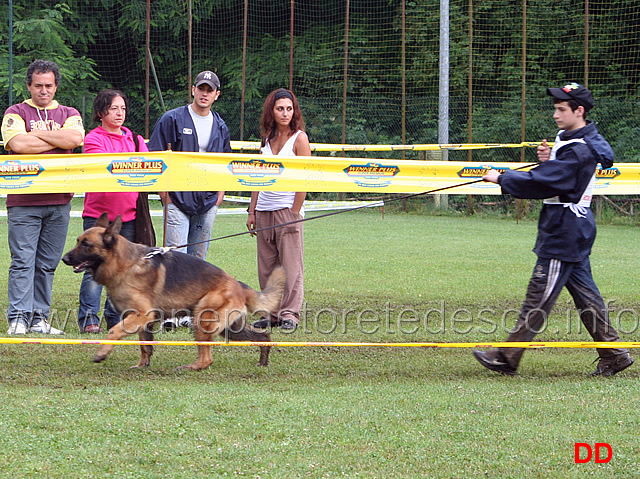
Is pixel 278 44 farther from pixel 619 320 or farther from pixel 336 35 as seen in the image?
pixel 619 320

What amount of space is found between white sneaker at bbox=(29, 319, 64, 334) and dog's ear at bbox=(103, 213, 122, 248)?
1.52 metres

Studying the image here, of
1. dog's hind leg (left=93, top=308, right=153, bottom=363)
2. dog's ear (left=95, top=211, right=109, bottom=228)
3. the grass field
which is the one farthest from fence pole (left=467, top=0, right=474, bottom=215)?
dog's hind leg (left=93, top=308, right=153, bottom=363)

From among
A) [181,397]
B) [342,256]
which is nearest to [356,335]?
[181,397]

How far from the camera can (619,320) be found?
22.8 ft

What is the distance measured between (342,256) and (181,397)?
24.5 feet

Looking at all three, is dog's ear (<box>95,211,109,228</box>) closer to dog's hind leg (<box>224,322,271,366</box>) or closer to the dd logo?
dog's hind leg (<box>224,322,271,366</box>)

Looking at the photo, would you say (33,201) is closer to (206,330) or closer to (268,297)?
(206,330)

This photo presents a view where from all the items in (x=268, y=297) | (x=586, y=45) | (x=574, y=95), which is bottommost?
(x=268, y=297)

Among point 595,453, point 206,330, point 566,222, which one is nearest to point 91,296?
point 206,330

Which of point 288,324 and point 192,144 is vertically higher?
point 192,144

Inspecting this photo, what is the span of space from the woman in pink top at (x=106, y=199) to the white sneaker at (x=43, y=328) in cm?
24

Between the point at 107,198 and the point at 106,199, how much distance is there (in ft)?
0.04

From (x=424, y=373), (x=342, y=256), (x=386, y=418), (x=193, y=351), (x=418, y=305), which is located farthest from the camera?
(x=342, y=256)

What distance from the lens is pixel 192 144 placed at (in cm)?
667
